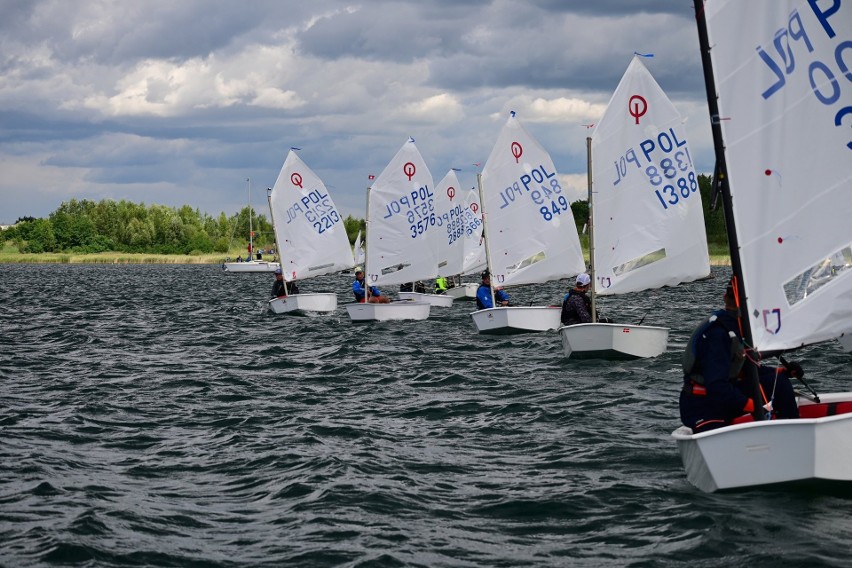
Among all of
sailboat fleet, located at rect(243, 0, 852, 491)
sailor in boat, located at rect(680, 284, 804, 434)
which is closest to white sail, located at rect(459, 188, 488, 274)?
sailboat fleet, located at rect(243, 0, 852, 491)

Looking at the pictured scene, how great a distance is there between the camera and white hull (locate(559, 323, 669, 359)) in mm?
18953

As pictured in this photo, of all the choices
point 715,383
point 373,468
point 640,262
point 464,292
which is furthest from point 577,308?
point 464,292

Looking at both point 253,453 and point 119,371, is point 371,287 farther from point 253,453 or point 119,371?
point 253,453

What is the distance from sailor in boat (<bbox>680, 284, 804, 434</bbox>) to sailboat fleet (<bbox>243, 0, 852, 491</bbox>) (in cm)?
17

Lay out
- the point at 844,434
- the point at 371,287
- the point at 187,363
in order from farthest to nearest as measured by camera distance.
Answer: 1. the point at 371,287
2. the point at 187,363
3. the point at 844,434

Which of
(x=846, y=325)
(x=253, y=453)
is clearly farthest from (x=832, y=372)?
(x=253, y=453)

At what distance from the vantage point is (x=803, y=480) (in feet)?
28.4

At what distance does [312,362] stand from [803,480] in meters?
13.5

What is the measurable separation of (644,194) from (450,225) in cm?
2588

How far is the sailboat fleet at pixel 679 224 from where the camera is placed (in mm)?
9000

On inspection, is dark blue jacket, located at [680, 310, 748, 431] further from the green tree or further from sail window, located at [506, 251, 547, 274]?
the green tree

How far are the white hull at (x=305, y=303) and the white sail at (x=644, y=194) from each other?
49.5ft

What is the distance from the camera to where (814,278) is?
30.2 feet

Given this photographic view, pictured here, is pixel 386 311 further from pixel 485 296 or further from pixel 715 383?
pixel 715 383
